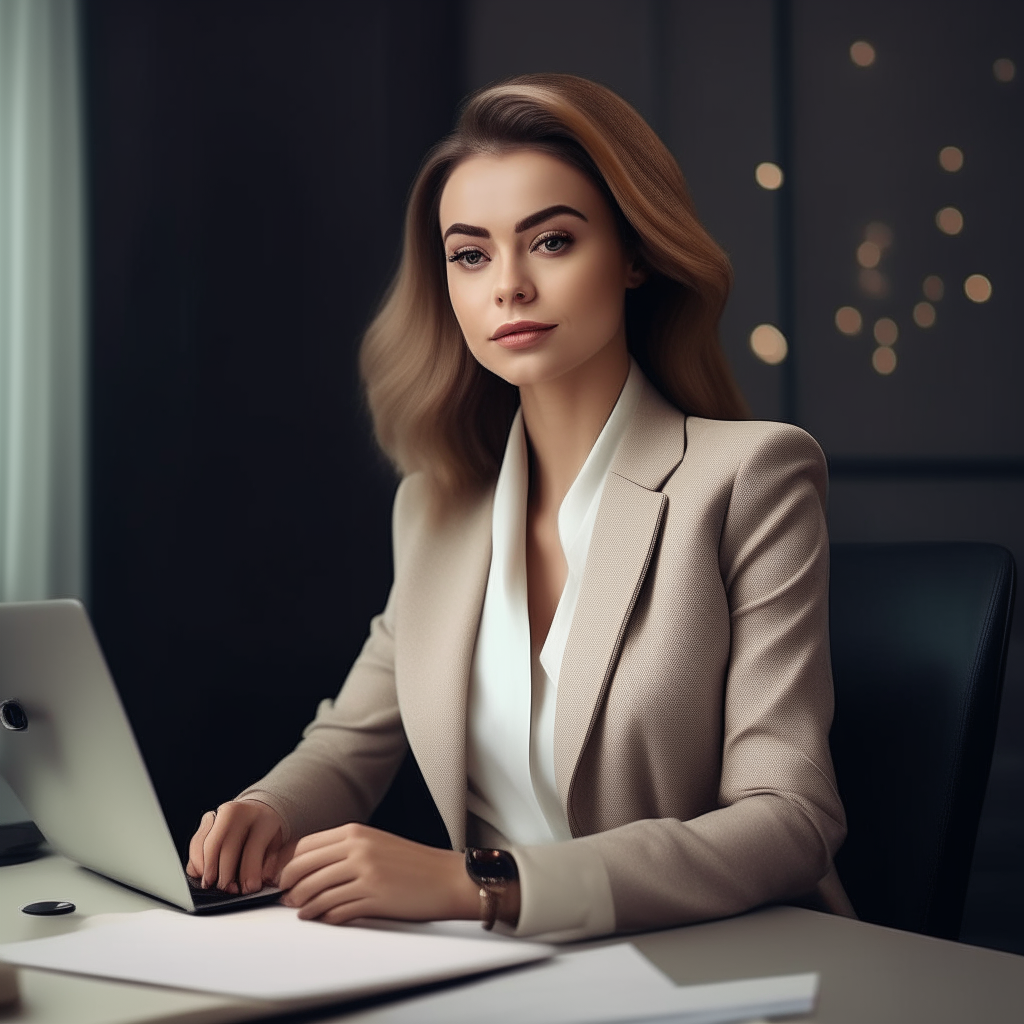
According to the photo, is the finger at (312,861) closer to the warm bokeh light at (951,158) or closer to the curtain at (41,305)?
the curtain at (41,305)

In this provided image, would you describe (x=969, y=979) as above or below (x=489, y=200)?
below

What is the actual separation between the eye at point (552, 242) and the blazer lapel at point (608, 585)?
25cm

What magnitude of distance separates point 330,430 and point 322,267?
1.04 ft

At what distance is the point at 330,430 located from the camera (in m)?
2.47

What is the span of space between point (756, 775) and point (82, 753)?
618 millimetres

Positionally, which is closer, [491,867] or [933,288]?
[491,867]

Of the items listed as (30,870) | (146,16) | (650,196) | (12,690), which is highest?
(146,16)

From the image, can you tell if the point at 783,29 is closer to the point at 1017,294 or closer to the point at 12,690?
the point at 1017,294

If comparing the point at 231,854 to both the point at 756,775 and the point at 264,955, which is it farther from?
the point at 756,775

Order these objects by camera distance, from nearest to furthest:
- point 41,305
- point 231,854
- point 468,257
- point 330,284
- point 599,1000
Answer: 1. point 599,1000
2. point 231,854
3. point 468,257
4. point 41,305
5. point 330,284

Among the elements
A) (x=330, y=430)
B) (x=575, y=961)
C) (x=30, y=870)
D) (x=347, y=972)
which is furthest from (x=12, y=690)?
(x=330, y=430)

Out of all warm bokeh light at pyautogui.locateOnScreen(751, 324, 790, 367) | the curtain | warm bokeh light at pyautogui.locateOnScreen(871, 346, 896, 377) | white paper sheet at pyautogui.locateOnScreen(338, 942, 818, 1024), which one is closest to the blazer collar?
white paper sheet at pyautogui.locateOnScreen(338, 942, 818, 1024)


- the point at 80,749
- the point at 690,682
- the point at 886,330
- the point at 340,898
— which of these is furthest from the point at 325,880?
the point at 886,330

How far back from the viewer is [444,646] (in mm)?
1496
